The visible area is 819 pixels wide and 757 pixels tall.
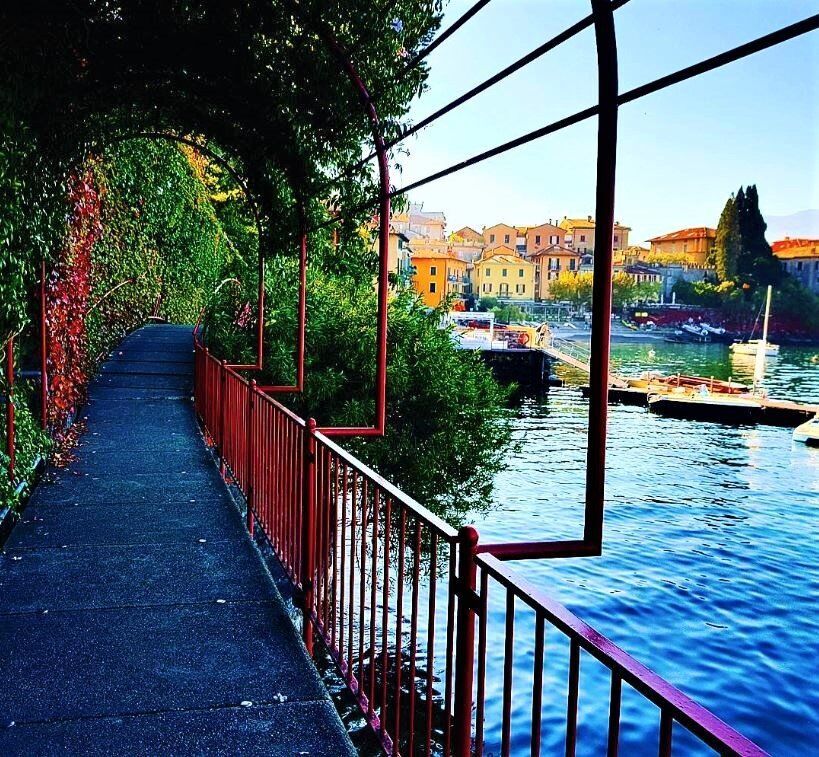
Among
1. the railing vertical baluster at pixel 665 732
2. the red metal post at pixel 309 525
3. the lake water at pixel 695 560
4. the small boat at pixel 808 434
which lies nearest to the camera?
the railing vertical baluster at pixel 665 732

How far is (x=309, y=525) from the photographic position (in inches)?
156

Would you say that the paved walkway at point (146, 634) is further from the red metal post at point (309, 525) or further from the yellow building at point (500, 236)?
the yellow building at point (500, 236)

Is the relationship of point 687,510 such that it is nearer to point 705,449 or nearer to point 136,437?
point 705,449

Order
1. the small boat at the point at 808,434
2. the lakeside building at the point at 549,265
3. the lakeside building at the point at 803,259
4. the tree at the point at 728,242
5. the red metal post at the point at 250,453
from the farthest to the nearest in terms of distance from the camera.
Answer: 1. the lakeside building at the point at 803,259
2. the lakeside building at the point at 549,265
3. the tree at the point at 728,242
4. the small boat at the point at 808,434
5. the red metal post at the point at 250,453

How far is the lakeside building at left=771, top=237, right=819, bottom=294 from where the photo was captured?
115688 millimetres

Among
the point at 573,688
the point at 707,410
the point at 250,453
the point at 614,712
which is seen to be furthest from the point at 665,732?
the point at 707,410

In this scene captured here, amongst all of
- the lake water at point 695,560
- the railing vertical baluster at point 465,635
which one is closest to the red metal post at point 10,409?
the railing vertical baluster at point 465,635

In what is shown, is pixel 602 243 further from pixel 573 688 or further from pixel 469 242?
pixel 469 242

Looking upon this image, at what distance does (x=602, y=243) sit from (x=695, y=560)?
21387 millimetres

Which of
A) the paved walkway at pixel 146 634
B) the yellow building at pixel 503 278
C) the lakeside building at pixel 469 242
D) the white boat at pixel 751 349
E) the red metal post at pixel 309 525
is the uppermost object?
the lakeside building at pixel 469 242

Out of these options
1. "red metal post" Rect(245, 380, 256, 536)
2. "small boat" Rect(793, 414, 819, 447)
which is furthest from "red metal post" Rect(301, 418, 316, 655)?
"small boat" Rect(793, 414, 819, 447)

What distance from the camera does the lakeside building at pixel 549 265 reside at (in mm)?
113688

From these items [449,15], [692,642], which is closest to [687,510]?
[692,642]

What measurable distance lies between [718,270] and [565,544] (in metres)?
106
